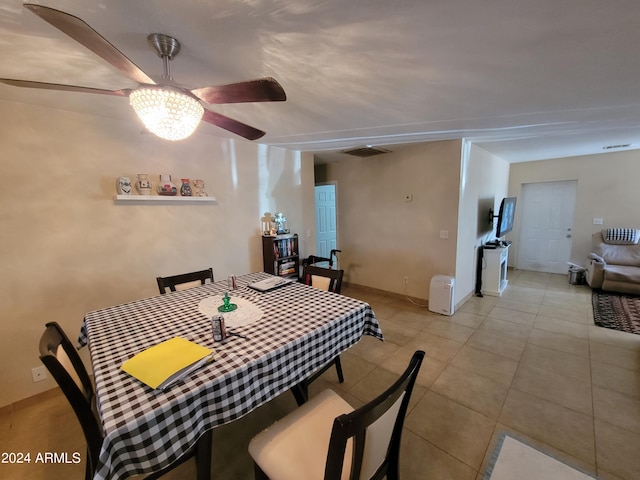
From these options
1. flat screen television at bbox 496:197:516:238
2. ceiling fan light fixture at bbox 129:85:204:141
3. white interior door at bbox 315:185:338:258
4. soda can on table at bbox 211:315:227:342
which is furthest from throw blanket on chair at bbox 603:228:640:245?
ceiling fan light fixture at bbox 129:85:204:141

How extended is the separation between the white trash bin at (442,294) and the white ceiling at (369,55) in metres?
1.95

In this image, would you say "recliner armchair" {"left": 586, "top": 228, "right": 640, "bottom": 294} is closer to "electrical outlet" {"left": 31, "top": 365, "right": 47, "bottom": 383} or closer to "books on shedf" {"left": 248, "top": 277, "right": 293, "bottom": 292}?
"books on shedf" {"left": 248, "top": 277, "right": 293, "bottom": 292}

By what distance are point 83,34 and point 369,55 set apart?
48.3 inches

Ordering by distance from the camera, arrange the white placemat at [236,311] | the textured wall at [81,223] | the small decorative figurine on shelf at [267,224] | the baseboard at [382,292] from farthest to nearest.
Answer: the baseboard at [382,292] < the small decorative figurine on shelf at [267,224] < the textured wall at [81,223] < the white placemat at [236,311]

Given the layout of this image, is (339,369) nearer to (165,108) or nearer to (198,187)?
(165,108)

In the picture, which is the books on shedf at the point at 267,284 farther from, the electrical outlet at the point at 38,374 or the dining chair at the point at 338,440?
the electrical outlet at the point at 38,374

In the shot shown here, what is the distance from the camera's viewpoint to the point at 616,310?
3.49 m

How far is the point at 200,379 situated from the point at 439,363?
2.25 m

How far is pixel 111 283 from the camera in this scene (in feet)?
7.89

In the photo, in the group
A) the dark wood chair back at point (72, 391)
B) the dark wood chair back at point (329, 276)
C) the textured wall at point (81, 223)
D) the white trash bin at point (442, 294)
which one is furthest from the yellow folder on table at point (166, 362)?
the white trash bin at point (442, 294)

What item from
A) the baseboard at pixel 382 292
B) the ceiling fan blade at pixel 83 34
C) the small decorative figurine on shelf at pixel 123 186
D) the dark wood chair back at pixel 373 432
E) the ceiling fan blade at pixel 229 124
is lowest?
the baseboard at pixel 382 292

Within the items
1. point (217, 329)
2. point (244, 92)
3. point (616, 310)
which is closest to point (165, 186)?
point (244, 92)

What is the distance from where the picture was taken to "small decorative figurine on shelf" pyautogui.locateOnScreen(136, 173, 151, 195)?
2422 mm

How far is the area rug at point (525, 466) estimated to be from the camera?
4.73 ft
